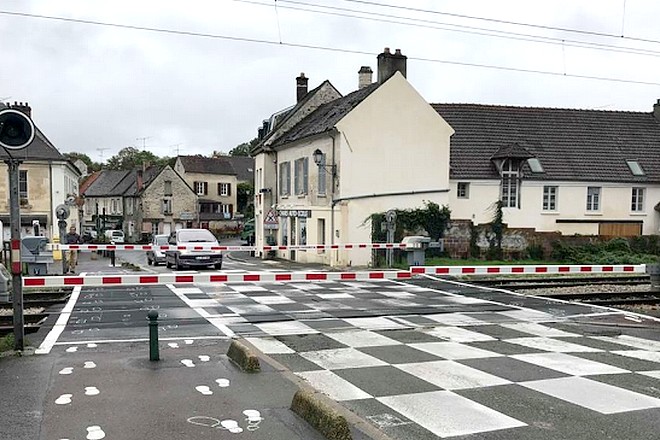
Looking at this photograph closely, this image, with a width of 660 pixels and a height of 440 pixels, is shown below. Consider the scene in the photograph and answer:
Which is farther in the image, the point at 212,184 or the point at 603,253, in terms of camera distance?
the point at 212,184

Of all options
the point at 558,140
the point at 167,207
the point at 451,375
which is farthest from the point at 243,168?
the point at 451,375

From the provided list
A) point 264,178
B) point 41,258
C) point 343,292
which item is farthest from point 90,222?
point 343,292

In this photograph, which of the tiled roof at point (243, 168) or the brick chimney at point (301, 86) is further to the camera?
the tiled roof at point (243, 168)

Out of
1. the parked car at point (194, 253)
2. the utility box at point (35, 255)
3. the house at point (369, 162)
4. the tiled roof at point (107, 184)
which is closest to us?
the utility box at point (35, 255)

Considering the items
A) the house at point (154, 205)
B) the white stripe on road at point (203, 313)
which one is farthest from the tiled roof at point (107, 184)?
the white stripe on road at point (203, 313)

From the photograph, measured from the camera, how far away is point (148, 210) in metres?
73.5

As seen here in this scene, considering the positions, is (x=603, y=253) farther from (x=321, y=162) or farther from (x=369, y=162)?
(x=321, y=162)

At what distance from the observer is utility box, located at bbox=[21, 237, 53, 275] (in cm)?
2098

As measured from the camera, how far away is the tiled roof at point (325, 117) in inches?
1259

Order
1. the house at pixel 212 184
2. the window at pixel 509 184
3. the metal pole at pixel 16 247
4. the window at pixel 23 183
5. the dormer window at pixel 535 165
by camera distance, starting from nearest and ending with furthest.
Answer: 1. the metal pole at pixel 16 247
2. the window at pixel 509 184
3. the dormer window at pixel 535 165
4. the window at pixel 23 183
5. the house at pixel 212 184

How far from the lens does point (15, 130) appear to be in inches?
351

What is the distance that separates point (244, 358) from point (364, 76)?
31571 mm

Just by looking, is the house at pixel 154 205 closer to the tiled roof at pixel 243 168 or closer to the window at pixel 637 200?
the tiled roof at pixel 243 168

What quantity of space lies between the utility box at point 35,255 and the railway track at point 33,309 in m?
3.80
